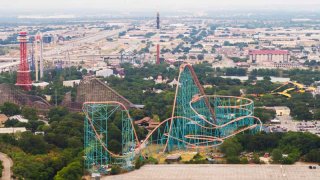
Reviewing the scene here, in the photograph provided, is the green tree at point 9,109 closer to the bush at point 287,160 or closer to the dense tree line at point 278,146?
the dense tree line at point 278,146

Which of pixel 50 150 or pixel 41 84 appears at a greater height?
pixel 50 150

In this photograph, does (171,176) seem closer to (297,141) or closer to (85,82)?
(297,141)

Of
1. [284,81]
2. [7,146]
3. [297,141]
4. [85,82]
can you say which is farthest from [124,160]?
[284,81]

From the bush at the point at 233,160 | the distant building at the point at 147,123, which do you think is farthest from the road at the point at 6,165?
the distant building at the point at 147,123

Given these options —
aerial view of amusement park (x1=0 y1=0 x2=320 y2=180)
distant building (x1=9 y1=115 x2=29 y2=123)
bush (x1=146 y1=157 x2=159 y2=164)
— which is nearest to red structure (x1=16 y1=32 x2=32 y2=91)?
aerial view of amusement park (x1=0 y1=0 x2=320 y2=180)

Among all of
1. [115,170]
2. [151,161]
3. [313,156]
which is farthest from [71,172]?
[313,156]

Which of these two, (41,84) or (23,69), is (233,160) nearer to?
(23,69)
